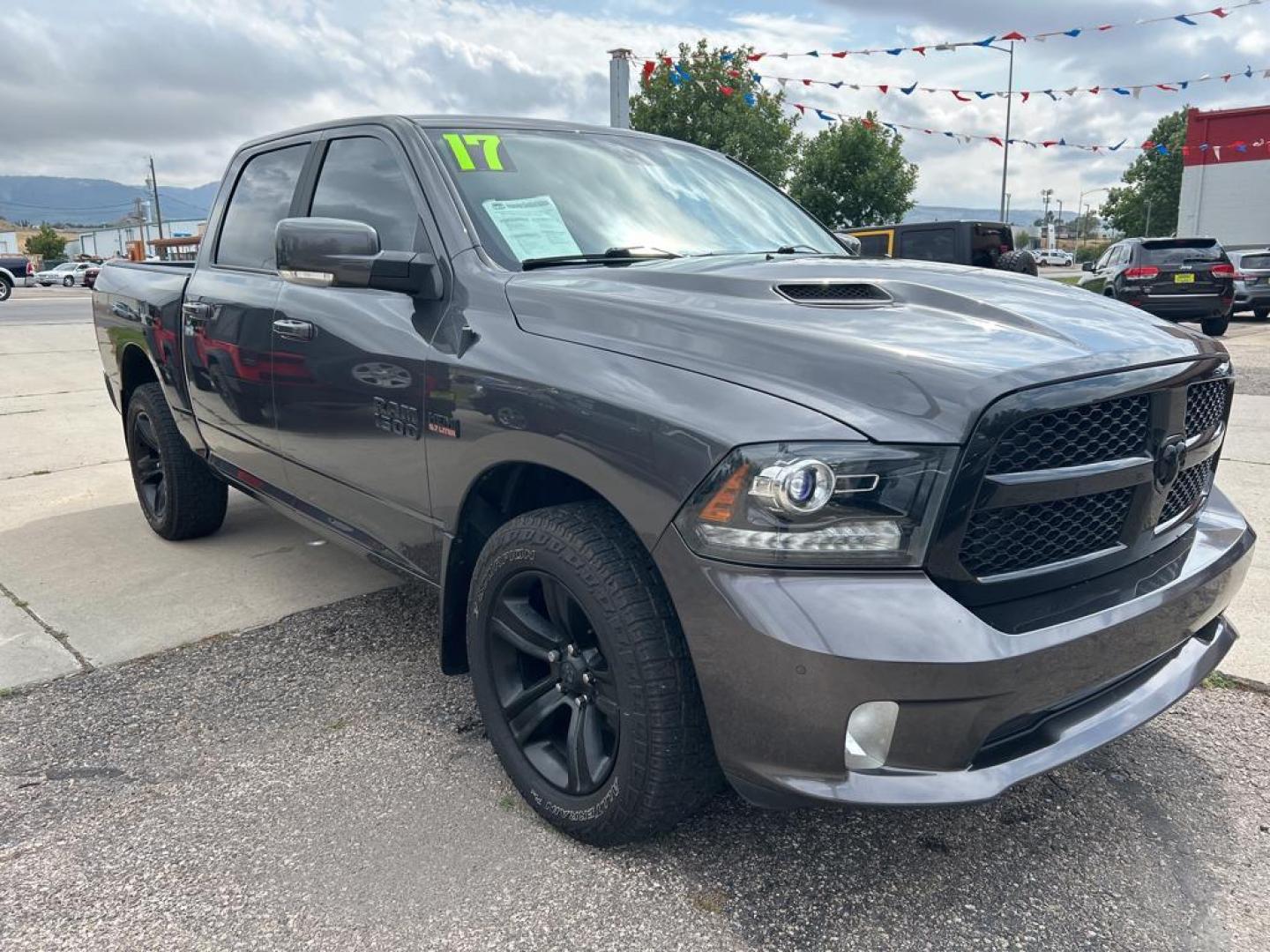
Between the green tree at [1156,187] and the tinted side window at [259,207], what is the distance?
2363 inches

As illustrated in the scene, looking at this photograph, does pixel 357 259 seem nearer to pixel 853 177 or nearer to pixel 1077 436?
pixel 1077 436

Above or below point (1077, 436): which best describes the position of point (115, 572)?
below

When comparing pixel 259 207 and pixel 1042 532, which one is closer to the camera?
pixel 1042 532

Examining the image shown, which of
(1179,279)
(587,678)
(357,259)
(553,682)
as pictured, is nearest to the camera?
(587,678)

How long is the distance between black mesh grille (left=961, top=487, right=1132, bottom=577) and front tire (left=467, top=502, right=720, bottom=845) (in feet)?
2.08

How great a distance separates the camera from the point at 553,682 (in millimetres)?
2363

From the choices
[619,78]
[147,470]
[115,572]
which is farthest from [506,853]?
[619,78]

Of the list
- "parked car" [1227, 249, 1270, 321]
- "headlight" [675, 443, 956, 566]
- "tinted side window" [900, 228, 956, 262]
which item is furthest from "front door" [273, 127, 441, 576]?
"parked car" [1227, 249, 1270, 321]

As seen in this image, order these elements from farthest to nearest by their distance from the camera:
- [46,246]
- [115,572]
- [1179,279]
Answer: [46,246]
[1179,279]
[115,572]

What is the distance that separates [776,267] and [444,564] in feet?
3.97

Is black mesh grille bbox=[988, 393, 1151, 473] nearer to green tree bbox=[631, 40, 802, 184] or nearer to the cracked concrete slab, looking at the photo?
the cracked concrete slab

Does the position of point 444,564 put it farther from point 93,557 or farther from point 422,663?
point 93,557

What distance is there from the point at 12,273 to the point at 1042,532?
45677 millimetres

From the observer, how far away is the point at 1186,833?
2.43m
